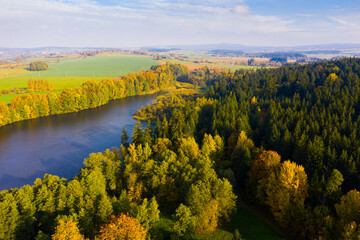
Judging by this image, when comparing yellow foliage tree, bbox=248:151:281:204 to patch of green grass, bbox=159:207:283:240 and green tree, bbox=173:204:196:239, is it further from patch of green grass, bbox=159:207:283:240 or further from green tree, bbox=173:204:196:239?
green tree, bbox=173:204:196:239

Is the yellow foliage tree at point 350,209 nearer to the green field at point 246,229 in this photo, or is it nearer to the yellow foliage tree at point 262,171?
the green field at point 246,229

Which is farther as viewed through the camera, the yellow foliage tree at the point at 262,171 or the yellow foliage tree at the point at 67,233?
the yellow foliage tree at the point at 262,171

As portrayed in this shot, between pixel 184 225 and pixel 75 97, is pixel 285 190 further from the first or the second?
pixel 75 97

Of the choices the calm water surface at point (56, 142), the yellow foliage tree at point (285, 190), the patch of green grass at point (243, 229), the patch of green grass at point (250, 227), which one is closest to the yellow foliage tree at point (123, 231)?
the patch of green grass at point (243, 229)

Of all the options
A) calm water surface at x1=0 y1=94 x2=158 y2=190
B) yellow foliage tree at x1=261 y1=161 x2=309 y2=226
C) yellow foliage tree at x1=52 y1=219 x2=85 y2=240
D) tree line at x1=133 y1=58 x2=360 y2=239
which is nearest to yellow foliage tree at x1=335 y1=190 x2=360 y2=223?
tree line at x1=133 y1=58 x2=360 y2=239

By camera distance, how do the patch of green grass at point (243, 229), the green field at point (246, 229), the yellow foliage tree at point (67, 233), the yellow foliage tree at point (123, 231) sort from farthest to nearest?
the green field at point (246, 229) → the patch of green grass at point (243, 229) → the yellow foliage tree at point (123, 231) → the yellow foliage tree at point (67, 233)

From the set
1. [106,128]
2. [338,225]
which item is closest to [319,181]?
[338,225]

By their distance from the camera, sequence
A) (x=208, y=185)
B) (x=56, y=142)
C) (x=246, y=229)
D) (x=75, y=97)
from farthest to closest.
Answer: (x=75, y=97)
(x=56, y=142)
(x=208, y=185)
(x=246, y=229)

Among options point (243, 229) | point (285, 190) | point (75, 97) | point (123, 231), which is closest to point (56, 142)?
A: point (75, 97)
